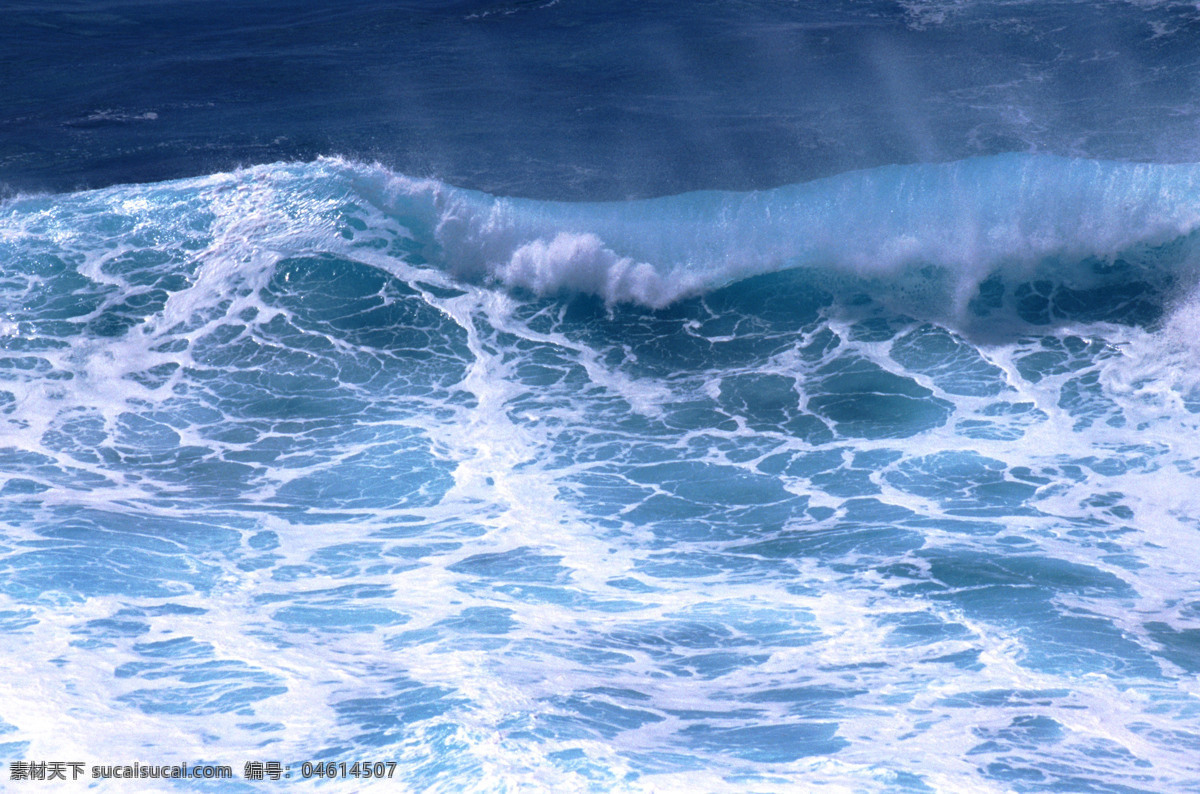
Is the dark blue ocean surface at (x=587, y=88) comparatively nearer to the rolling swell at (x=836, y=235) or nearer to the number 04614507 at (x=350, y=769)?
the rolling swell at (x=836, y=235)

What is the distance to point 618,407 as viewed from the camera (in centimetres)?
1483

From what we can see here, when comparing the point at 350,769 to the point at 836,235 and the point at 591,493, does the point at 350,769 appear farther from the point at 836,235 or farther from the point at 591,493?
the point at 836,235

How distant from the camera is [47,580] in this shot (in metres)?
11.0

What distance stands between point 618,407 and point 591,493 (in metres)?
2.04

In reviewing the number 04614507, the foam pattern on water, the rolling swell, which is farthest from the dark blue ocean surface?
the number 04614507

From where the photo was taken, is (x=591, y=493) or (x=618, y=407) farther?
(x=618, y=407)

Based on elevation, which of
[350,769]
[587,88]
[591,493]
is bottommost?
[350,769]

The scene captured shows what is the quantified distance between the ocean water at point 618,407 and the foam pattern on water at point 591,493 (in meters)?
0.06

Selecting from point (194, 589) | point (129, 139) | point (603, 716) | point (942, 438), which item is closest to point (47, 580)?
point (194, 589)

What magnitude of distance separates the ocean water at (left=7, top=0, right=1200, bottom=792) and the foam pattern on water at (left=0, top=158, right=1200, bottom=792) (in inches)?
2.3

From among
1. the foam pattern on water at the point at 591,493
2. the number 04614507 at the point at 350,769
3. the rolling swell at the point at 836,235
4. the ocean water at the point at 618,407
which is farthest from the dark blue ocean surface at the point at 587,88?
the number 04614507 at the point at 350,769

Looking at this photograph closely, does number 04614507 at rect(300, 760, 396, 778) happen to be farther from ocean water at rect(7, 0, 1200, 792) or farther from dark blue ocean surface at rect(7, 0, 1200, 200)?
dark blue ocean surface at rect(7, 0, 1200, 200)

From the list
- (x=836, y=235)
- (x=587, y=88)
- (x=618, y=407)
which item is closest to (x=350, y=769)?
(x=618, y=407)

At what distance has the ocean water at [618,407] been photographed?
29.8ft
